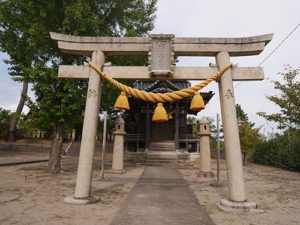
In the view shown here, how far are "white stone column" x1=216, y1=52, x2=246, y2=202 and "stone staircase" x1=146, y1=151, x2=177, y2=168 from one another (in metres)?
10.1

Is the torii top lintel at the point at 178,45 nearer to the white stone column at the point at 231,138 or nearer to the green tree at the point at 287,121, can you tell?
the white stone column at the point at 231,138

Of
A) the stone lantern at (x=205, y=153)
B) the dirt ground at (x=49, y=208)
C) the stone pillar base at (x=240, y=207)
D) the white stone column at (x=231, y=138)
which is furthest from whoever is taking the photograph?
the stone lantern at (x=205, y=153)

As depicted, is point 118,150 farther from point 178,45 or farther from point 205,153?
point 178,45

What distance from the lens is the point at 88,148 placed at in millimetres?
4453

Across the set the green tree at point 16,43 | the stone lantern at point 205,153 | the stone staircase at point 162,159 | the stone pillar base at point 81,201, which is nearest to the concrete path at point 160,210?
the stone pillar base at point 81,201

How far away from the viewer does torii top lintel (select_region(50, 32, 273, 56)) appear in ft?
15.6

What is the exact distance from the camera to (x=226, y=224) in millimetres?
3299

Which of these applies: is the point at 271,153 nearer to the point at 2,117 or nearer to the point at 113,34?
the point at 113,34

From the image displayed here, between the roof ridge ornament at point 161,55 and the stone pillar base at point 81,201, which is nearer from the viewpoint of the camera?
the stone pillar base at point 81,201

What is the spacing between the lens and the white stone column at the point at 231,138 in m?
4.13

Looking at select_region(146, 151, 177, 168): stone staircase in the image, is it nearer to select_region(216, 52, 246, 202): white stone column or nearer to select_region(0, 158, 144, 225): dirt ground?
select_region(0, 158, 144, 225): dirt ground

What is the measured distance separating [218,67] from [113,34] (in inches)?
305

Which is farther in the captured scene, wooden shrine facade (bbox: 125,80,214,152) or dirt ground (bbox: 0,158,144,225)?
wooden shrine facade (bbox: 125,80,214,152)

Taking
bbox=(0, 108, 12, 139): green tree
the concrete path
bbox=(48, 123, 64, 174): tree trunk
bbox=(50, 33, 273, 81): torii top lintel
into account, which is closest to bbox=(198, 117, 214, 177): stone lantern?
the concrete path
